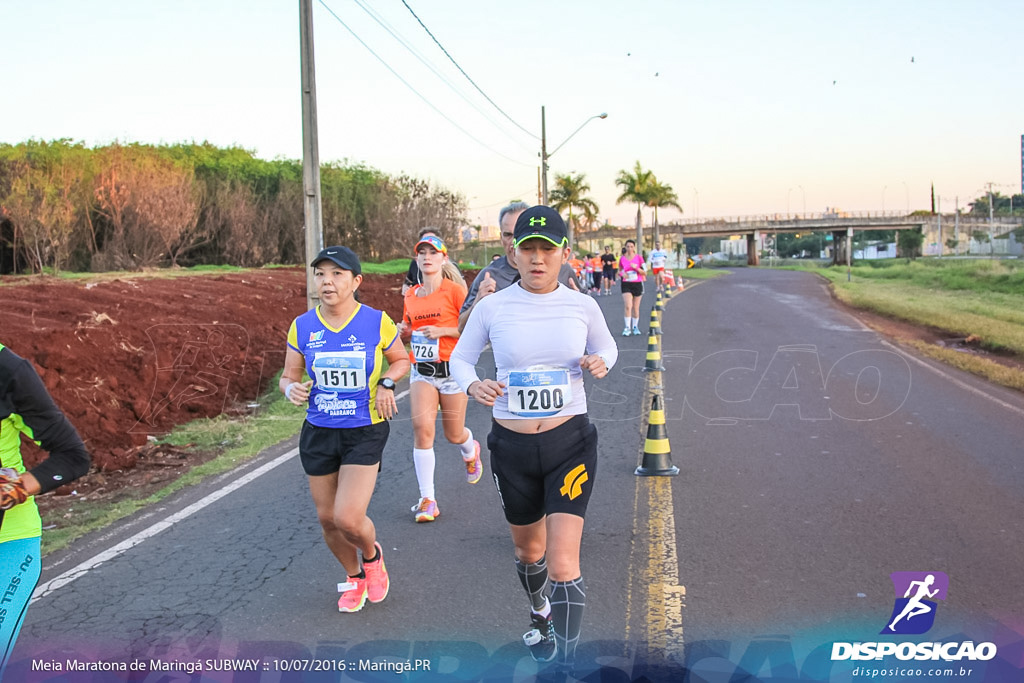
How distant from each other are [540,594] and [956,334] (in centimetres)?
1873

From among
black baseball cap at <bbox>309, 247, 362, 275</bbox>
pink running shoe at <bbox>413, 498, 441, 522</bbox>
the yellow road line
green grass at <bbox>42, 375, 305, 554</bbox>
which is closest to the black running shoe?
the yellow road line

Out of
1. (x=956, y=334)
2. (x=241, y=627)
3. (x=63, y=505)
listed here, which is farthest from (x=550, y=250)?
(x=956, y=334)

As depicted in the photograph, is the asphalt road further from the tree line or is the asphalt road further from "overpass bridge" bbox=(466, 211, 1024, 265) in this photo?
"overpass bridge" bbox=(466, 211, 1024, 265)

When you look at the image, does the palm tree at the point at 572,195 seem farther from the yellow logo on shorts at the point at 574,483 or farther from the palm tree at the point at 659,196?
the yellow logo on shorts at the point at 574,483

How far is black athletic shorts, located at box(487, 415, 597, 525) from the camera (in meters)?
4.10

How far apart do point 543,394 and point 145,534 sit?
3.88 m

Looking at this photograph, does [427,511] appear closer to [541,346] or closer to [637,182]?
[541,346]

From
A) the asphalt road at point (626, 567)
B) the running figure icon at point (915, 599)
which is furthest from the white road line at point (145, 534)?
the running figure icon at point (915, 599)

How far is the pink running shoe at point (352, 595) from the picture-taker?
5000 millimetres

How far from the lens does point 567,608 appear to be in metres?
3.92

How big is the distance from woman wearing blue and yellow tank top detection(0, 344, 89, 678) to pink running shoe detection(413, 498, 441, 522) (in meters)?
3.51

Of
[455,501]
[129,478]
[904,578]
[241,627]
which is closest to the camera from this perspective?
[241,627]

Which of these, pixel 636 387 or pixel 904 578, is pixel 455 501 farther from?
pixel 636 387

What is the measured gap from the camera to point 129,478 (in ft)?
28.7
